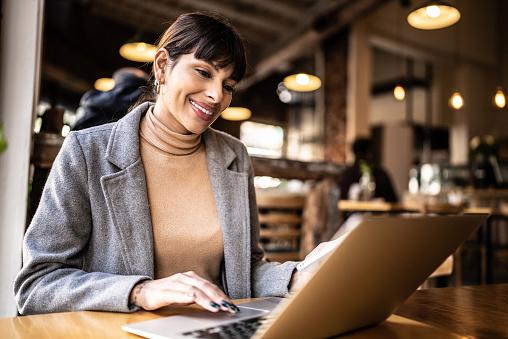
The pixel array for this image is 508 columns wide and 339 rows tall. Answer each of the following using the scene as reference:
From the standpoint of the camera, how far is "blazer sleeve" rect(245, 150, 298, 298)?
1261 mm

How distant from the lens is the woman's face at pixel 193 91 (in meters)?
1.36

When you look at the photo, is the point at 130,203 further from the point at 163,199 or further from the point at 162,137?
the point at 162,137

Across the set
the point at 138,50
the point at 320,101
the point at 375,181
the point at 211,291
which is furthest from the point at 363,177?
the point at 211,291

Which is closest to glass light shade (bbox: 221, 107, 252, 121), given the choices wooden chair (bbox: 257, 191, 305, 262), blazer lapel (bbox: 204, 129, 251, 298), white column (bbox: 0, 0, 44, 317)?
wooden chair (bbox: 257, 191, 305, 262)

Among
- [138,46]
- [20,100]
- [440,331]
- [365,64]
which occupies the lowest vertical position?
[440,331]

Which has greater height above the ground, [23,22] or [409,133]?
[409,133]

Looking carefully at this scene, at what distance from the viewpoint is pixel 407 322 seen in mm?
855

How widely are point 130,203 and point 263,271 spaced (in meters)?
0.42

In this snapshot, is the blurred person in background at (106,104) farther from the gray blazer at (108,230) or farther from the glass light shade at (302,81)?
the glass light shade at (302,81)

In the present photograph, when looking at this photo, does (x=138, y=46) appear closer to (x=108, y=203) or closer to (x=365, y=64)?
(x=108, y=203)

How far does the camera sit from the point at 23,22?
1.90 m

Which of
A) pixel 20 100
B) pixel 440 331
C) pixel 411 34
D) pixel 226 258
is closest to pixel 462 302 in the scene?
pixel 440 331

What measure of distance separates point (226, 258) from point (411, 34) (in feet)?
32.4

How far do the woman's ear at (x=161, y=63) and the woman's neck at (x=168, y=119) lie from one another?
0.25ft
